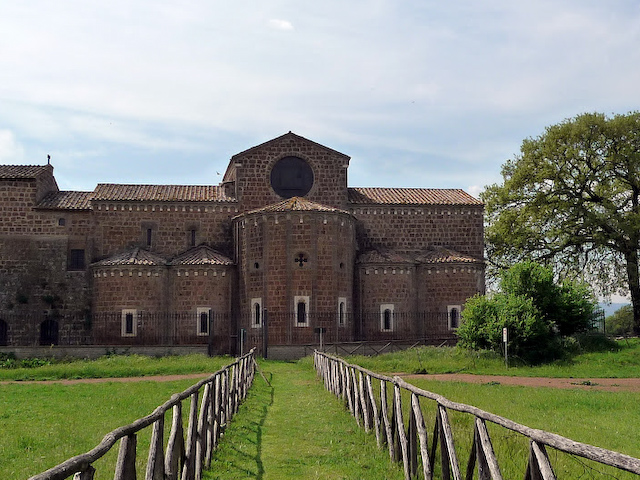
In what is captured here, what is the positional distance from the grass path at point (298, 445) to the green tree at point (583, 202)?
2716 centimetres

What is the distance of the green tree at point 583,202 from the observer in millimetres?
39750

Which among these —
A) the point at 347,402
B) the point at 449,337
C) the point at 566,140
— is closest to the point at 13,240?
the point at 449,337

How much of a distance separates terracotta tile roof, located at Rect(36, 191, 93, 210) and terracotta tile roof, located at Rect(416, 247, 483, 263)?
62.5ft

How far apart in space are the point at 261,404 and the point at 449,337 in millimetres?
21649

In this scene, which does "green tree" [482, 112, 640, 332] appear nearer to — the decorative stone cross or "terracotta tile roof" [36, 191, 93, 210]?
the decorative stone cross

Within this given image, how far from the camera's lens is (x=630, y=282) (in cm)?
4047

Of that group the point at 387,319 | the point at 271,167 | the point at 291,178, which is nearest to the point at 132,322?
the point at 271,167

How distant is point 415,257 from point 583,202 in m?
11.1

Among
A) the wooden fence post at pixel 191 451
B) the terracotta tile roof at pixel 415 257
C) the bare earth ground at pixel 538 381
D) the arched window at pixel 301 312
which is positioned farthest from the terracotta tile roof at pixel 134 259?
the wooden fence post at pixel 191 451

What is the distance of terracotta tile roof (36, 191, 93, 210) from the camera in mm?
38062

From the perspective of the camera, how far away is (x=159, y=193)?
130 feet

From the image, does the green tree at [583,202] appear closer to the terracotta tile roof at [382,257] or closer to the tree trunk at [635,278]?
the tree trunk at [635,278]

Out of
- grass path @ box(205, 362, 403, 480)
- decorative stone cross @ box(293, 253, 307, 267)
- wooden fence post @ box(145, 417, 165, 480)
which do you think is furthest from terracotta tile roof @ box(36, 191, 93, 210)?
wooden fence post @ box(145, 417, 165, 480)

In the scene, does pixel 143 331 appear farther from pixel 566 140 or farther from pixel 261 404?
pixel 566 140
